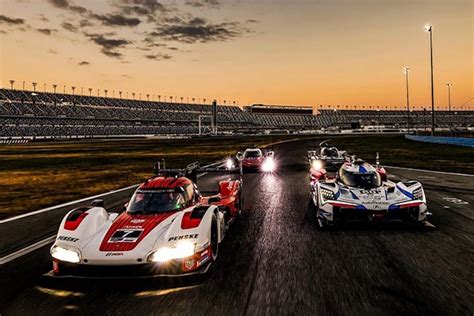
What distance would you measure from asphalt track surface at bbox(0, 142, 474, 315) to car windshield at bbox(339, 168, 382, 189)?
1108 mm

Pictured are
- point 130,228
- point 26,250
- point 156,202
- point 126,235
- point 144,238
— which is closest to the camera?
point 144,238

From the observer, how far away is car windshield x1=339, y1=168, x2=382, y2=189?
31.2 ft

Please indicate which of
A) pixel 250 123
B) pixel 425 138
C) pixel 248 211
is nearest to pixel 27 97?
pixel 250 123

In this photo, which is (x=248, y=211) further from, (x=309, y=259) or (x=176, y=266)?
(x=176, y=266)

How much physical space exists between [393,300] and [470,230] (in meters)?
4.71

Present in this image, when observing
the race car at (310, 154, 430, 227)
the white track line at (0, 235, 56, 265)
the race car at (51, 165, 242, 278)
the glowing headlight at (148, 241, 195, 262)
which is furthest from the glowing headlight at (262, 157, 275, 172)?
the glowing headlight at (148, 241, 195, 262)

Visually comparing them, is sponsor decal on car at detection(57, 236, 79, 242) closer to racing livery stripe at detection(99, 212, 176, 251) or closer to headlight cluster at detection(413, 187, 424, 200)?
racing livery stripe at detection(99, 212, 176, 251)

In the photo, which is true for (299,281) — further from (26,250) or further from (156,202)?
(26,250)

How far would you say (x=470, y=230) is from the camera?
843 cm

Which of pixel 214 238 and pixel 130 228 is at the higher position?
pixel 130 228

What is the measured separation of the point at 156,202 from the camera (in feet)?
24.0

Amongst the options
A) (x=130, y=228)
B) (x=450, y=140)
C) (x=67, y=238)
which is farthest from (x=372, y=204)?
(x=450, y=140)

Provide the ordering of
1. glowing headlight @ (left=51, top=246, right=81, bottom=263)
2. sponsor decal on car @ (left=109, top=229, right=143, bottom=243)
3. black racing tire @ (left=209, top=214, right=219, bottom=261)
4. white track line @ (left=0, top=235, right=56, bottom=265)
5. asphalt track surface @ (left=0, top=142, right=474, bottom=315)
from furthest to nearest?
white track line @ (left=0, top=235, right=56, bottom=265) → black racing tire @ (left=209, top=214, right=219, bottom=261) → sponsor decal on car @ (left=109, top=229, right=143, bottom=243) → glowing headlight @ (left=51, top=246, right=81, bottom=263) → asphalt track surface @ (left=0, top=142, right=474, bottom=315)

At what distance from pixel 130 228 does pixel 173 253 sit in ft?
3.62
